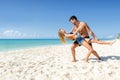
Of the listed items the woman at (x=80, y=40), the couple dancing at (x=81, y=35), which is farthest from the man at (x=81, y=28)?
the woman at (x=80, y=40)

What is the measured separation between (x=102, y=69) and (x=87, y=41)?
139cm

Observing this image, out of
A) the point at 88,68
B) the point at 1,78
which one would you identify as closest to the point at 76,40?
the point at 88,68

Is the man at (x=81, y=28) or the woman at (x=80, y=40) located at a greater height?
the man at (x=81, y=28)

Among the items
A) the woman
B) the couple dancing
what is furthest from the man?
the woman

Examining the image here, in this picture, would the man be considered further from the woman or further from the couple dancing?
the woman

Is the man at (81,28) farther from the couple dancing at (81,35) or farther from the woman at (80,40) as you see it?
the woman at (80,40)

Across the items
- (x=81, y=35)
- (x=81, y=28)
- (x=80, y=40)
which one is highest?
(x=81, y=28)

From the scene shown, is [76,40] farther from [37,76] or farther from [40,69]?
[37,76]

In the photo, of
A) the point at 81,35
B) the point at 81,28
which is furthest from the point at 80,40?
the point at 81,28

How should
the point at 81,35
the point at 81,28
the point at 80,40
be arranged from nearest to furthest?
the point at 81,28, the point at 80,40, the point at 81,35

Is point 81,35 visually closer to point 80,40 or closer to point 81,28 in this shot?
point 80,40

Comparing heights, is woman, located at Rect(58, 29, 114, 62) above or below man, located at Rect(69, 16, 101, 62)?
below

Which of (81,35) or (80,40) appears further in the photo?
(81,35)

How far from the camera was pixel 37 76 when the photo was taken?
6227 mm
